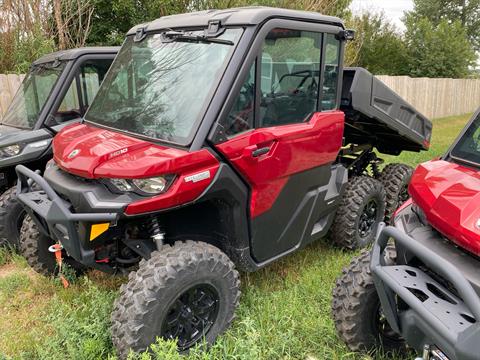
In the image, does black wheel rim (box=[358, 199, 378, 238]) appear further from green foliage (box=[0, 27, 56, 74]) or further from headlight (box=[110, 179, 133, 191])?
green foliage (box=[0, 27, 56, 74])

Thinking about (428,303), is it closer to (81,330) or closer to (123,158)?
(123,158)

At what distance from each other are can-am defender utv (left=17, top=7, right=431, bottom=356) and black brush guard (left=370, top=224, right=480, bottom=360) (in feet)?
3.65

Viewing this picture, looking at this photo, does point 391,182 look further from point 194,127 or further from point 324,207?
point 194,127

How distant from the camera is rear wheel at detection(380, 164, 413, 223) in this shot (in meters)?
5.42

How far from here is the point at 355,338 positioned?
281cm

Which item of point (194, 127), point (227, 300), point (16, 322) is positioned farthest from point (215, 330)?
point (16, 322)

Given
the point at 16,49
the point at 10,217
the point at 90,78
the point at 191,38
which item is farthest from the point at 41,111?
the point at 16,49

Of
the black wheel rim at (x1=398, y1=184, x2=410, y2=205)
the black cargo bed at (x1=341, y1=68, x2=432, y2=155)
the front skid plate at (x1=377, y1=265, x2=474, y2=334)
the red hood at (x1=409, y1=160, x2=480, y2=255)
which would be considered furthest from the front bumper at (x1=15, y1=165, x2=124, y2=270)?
the black wheel rim at (x1=398, y1=184, x2=410, y2=205)

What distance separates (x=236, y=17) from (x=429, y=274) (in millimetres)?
2090

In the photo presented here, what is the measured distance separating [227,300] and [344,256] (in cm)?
189

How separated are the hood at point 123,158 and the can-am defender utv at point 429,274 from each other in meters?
1.24

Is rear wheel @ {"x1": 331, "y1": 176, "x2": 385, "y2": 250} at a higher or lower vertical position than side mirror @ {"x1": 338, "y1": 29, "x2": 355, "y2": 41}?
lower

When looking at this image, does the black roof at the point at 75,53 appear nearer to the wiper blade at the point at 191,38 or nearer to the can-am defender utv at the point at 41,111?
the can-am defender utv at the point at 41,111

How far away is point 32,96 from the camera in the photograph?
17.3 feet
